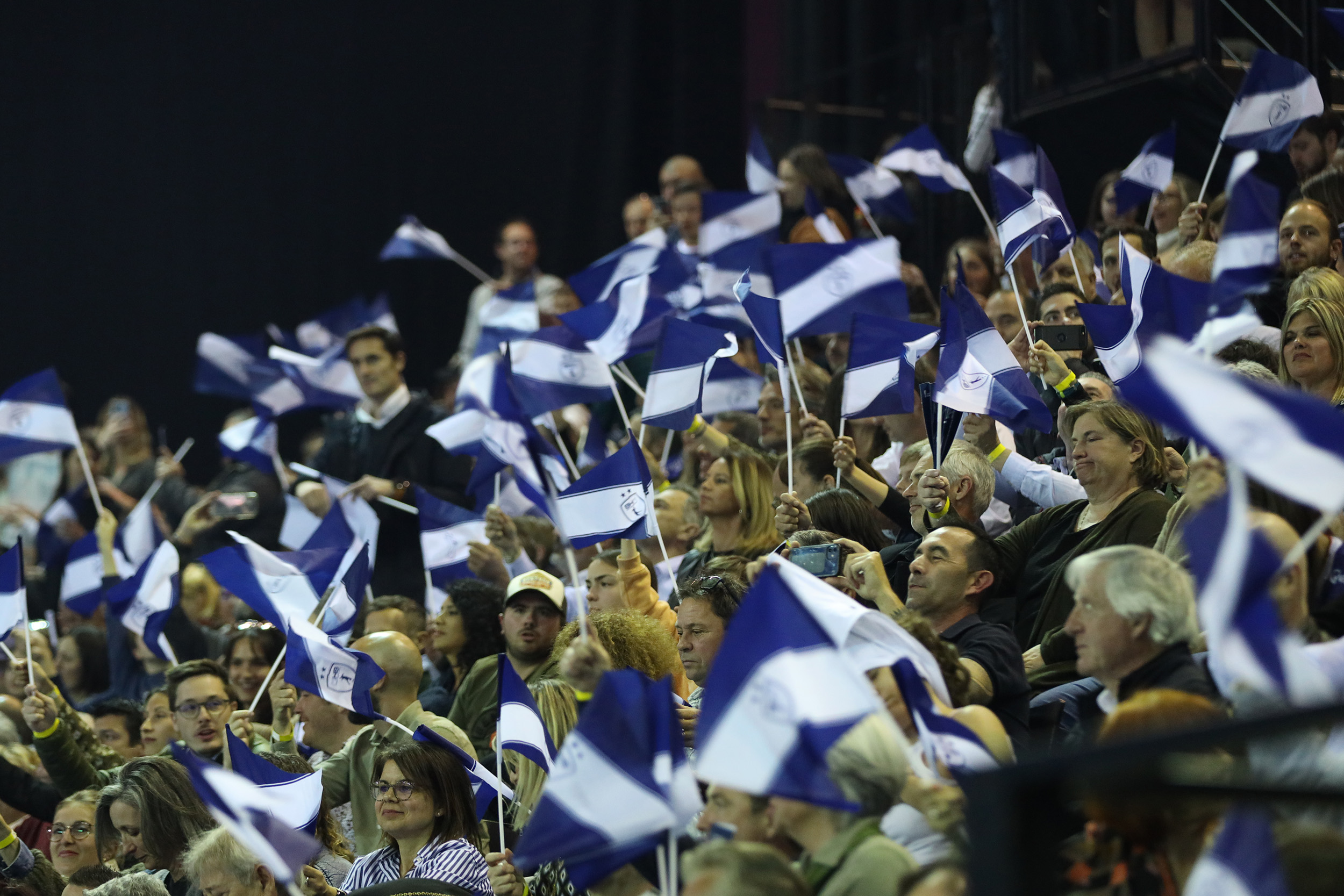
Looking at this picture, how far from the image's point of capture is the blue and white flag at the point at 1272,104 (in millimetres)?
6098

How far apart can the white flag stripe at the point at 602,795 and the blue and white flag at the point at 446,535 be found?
3451mm

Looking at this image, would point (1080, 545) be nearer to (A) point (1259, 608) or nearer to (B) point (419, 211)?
(A) point (1259, 608)

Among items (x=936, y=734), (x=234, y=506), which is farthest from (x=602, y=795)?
(x=234, y=506)

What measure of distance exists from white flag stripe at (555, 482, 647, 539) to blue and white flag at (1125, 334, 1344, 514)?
2.67m

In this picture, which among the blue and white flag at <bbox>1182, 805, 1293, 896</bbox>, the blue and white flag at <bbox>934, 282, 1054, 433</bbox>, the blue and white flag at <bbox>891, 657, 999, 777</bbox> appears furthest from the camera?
the blue and white flag at <bbox>934, 282, 1054, 433</bbox>

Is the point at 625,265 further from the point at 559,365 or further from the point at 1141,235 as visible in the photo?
the point at 1141,235

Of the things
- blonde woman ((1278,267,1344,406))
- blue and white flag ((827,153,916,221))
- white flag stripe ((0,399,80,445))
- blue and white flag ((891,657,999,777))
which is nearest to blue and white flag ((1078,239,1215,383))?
blonde woman ((1278,267,1344,406))

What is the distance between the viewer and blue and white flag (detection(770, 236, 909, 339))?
→ 5.91 m

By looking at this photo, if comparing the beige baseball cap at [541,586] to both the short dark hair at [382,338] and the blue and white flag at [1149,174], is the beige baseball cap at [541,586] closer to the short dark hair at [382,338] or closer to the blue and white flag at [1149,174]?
the short dark hair at [382,338]

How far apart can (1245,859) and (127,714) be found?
5.03 m

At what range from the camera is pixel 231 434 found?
859cm

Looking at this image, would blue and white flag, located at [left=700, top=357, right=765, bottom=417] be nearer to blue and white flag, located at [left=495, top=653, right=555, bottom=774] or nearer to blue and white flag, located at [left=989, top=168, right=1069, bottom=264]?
blue and white flag, located at [left=989, top=168, right=1069, bottom=264]

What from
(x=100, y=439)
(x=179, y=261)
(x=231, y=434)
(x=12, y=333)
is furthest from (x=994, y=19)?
(x=12, y=333)

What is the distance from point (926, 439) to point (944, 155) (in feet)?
7.85
